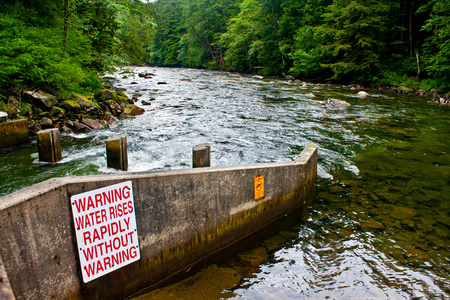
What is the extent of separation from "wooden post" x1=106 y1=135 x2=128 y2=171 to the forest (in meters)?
5.60

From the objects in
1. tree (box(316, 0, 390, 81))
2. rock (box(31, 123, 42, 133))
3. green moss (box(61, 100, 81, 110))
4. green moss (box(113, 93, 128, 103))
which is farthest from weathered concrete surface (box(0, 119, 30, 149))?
tree (box(316, 0, 390, 81))

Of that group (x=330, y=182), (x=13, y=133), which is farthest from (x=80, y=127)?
(x=330, y=182)

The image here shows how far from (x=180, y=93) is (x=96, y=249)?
2013 centimetres

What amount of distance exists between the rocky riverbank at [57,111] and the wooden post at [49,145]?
2.91 m

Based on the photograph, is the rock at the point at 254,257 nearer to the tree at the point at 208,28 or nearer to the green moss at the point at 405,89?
the green moss at the point at 405,89

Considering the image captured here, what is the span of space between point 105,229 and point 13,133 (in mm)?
7668

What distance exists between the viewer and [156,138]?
34.5ft

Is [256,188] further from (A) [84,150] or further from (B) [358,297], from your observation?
(A) [84,150]

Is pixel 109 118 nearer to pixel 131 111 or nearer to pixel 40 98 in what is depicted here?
pixel 131 111

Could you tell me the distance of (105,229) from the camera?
318 cm

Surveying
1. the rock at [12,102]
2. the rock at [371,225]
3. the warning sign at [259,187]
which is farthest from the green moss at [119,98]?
the rock at [371,225]

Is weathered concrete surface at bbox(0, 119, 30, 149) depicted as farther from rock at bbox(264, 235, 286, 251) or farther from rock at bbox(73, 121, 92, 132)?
rock at bbox(264, 235, 286, 251)

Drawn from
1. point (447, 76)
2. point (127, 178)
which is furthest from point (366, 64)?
point (127, 178)

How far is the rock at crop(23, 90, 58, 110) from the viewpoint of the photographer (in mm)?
10227
